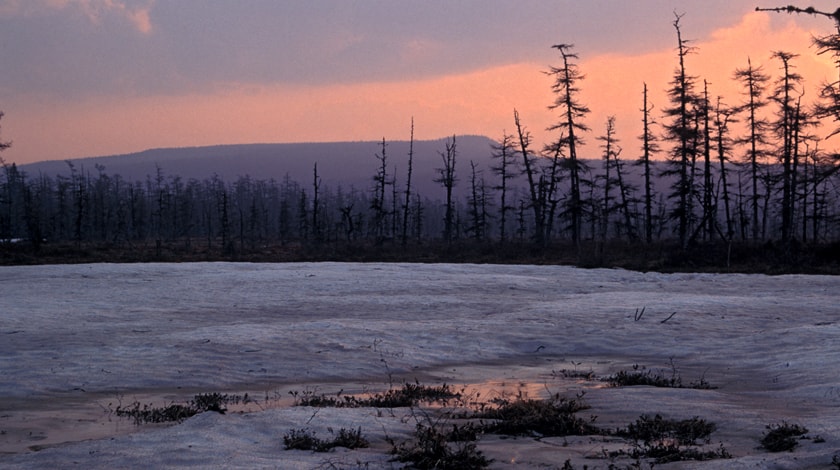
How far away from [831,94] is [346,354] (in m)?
32.0

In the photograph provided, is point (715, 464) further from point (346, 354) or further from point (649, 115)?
point (649, 115)

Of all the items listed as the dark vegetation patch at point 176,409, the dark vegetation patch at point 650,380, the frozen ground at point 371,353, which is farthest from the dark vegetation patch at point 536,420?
the dark vegetation patch at point 176,409

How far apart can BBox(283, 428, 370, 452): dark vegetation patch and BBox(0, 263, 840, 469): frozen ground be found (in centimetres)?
13

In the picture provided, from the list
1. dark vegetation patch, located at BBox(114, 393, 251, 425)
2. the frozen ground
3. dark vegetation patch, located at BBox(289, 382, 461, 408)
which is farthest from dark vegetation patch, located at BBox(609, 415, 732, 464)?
dark vegetation patch, located at BBox(114, 393, 251, 425)

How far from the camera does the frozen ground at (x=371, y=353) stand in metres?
6.75

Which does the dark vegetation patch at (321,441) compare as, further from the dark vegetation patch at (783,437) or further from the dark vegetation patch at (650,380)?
the dark vegetation patch at (650,380)

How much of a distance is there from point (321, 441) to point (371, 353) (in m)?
6.08

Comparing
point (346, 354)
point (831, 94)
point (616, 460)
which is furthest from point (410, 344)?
point (831, 94)

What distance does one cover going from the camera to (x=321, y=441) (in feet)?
22.3

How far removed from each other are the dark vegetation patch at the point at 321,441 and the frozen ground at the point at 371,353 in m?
0.13

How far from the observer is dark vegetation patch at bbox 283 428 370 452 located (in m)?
6.62

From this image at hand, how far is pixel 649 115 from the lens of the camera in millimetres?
55750

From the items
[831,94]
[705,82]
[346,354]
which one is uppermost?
[705,82]

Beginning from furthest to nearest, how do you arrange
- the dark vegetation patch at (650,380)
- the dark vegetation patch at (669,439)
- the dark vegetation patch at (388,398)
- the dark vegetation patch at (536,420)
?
the dark vegetation patch at (650,380)
the dark vegetation patch at (388,398)
the dark vegetation patch at (536,420)
the dark vegetation patch at (669,439)
